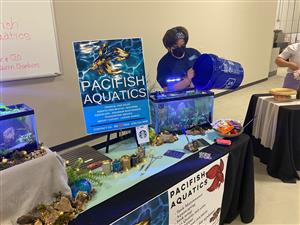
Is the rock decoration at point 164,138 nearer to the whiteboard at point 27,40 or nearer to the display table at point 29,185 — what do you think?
the display table at point 29,185

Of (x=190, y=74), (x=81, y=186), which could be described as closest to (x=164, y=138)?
(x=190, y=74)

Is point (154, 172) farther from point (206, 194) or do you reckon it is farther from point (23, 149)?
point (23, 149)

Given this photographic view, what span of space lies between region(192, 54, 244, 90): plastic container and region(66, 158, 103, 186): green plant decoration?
0.81 m

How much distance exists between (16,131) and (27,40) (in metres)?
1.84

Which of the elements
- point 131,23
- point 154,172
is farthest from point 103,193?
point 131,23

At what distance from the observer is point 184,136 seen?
1521 millimetres

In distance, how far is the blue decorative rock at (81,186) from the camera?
1.00 m

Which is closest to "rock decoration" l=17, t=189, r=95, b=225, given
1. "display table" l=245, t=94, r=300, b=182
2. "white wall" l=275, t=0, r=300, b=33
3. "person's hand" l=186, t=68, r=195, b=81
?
"person's hand" l=186, t=68, r=195, b=81

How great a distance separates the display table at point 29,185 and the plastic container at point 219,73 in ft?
3.02

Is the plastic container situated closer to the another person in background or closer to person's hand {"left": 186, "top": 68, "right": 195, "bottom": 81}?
person's hand {"left": 186, "top": 68, "right": 195, "bottom": 81}

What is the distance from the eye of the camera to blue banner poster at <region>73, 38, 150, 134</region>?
4.01 feet

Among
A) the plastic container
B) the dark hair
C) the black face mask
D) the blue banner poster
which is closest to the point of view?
the blue banner poster

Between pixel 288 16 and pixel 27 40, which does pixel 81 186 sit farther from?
pixel 288 16

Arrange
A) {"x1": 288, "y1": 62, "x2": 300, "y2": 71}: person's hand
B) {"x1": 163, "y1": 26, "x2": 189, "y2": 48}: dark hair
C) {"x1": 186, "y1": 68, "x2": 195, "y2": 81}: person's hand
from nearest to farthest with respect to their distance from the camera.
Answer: {"x1": 186, "y1": 68, "x2": 195, "y2": 81}: person's hand < {"x1": 163, "y1": 26, "x2": 189, "y2": 48}: dark hair < {"x1": 288, "y1": 62, "x2": 300, "y2": 71}: person's hand
